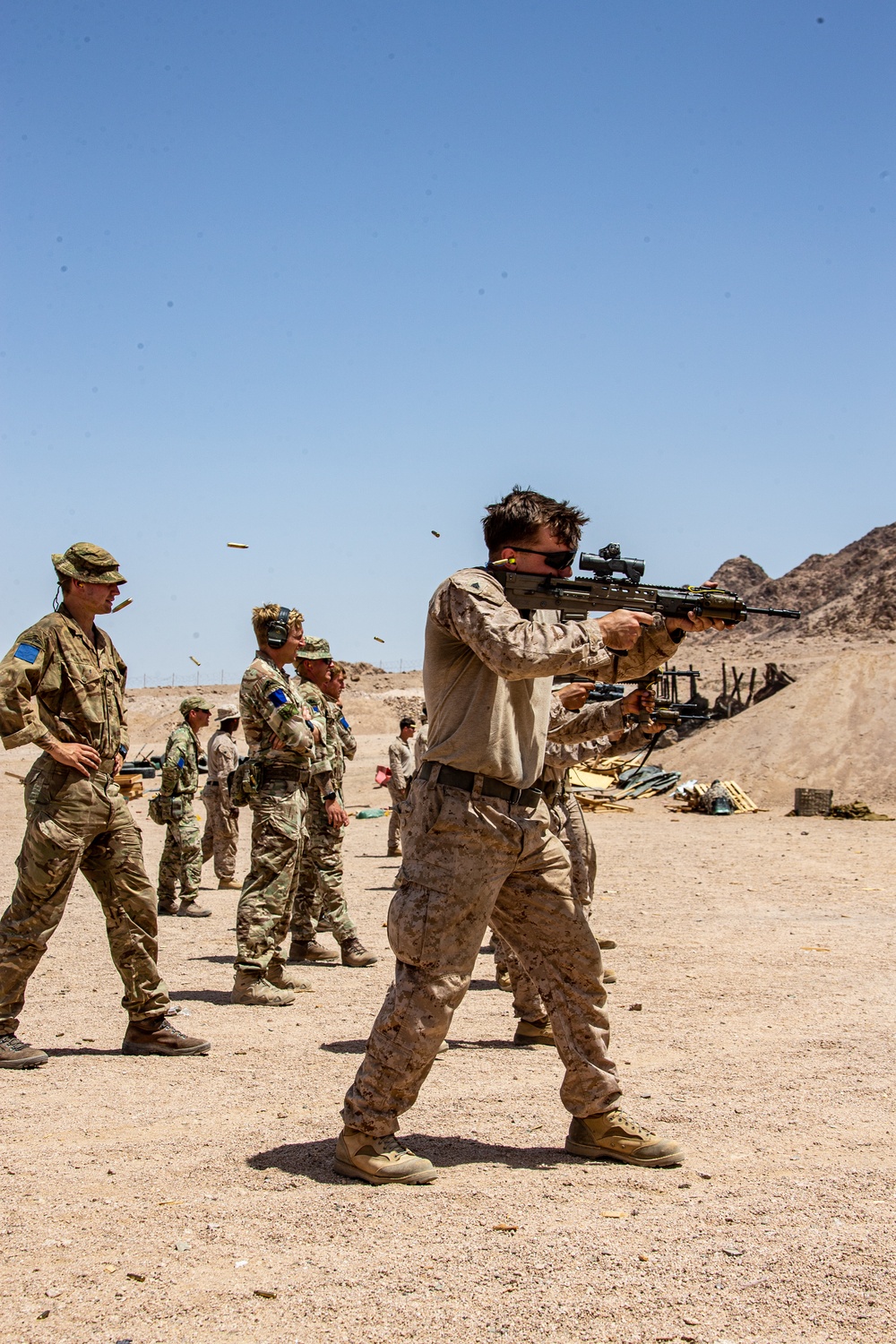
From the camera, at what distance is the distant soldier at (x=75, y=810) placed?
5.79 m

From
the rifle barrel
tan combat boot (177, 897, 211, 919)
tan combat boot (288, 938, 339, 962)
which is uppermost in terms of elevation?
the rifle barrel

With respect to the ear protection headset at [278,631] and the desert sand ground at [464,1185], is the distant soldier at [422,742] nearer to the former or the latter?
the ear protection headset at [278,631]

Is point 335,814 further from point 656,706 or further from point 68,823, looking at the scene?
point 68,823

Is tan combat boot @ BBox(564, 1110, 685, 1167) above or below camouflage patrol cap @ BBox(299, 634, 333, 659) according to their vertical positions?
below

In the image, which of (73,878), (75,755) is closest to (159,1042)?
(73,878)

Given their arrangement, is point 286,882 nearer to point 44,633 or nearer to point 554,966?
point 44,633

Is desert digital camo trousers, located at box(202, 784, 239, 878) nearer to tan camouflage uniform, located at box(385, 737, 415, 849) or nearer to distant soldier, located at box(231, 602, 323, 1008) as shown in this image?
tan camouflage uniform, located at box(385, 737, 415, 849)

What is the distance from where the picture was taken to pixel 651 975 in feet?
27.8

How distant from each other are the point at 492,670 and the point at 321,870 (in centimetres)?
510

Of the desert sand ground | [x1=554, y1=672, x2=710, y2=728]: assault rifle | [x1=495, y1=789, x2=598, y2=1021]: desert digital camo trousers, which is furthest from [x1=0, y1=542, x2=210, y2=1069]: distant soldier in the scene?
[x1=554, y1=672, x2=710, y2=728]: assault rifle

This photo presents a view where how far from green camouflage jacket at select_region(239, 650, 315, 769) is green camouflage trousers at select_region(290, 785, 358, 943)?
1.17 meters

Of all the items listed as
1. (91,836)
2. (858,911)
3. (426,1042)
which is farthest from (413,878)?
(858,911)

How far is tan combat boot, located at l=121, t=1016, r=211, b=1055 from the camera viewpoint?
6102 mm

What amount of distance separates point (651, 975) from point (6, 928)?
4.56 metres
